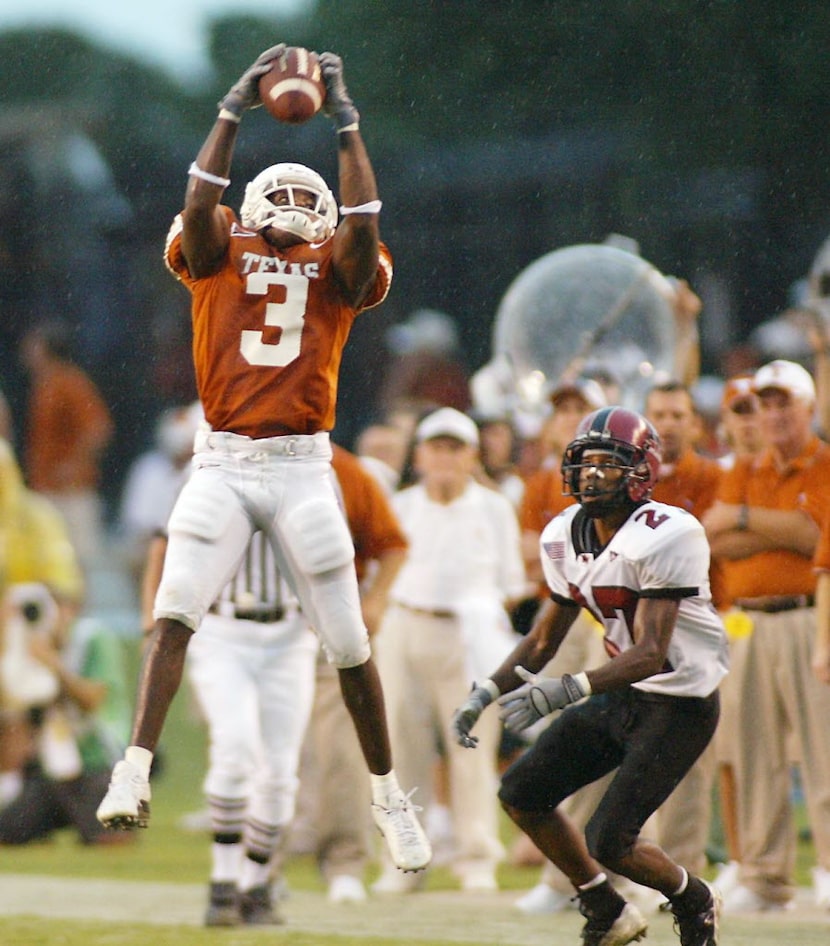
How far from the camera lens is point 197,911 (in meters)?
9.69

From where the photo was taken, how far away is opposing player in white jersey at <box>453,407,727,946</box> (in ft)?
24.6

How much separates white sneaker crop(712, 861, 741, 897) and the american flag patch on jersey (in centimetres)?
234

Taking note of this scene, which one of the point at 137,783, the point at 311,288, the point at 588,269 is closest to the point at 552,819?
the point at 137,783

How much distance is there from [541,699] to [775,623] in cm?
245

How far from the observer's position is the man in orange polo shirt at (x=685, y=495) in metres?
9.24

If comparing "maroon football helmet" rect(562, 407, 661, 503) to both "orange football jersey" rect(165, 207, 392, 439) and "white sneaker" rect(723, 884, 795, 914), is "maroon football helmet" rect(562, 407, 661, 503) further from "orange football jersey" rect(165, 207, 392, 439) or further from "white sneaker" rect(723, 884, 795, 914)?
"white sneaker" rect(723, 884, 795, 914)

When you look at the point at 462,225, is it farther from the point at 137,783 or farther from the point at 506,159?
the point at 137,783

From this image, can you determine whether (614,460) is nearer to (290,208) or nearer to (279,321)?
(279,321)

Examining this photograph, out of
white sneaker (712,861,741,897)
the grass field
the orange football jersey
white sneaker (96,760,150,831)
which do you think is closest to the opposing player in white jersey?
the grass field

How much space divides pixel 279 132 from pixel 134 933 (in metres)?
13.9

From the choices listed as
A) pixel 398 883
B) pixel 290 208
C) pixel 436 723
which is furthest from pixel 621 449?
pixel 436 723

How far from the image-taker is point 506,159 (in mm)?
20906

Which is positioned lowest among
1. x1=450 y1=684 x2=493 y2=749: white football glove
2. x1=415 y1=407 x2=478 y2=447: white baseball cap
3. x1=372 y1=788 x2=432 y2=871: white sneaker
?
x1=372 y1=788 x2=432 y2=871: white sneaker

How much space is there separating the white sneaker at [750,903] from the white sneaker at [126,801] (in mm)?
3120
